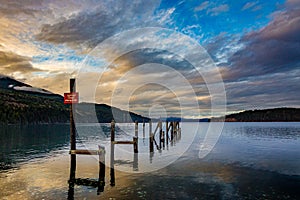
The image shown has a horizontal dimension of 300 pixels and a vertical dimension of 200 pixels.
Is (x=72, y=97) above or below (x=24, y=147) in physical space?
above

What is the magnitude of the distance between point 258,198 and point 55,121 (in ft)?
643

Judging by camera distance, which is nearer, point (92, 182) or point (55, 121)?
point (92, 182)

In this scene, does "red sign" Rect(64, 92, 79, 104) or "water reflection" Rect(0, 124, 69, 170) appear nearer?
"red sign" Rect(64, 92, 79, 104)

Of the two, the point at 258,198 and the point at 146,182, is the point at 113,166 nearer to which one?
the point at 146,182

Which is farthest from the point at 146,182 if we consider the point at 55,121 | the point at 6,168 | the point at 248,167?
the point at 55,121

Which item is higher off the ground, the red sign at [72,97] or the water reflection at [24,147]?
the red sign at [72,97]

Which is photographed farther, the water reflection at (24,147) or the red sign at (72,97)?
the water reflection at (24,147)

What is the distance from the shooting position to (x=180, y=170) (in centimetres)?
2275

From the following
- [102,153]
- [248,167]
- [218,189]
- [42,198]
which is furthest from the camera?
[248,167]

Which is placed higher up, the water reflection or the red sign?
the red sign

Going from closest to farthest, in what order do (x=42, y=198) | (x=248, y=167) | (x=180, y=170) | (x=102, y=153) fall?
(x=42, y=198)
(x=102, y=153)
(x=180, y=170)
(x=248, y=167)

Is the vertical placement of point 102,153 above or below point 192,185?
above

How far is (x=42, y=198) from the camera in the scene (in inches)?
559

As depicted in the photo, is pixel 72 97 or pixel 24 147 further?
pixel 24 147
